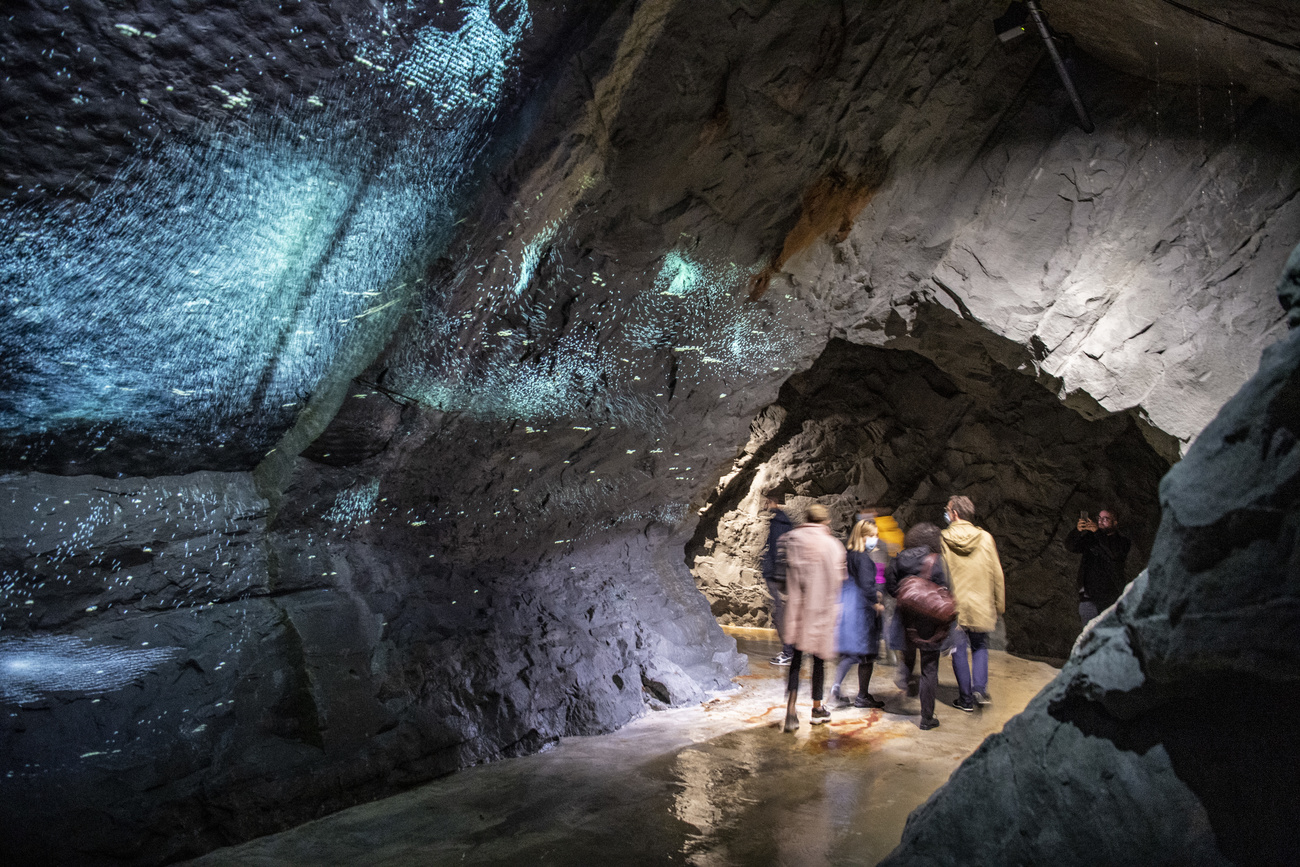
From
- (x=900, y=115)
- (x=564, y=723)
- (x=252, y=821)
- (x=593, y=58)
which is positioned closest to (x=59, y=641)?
(x=252, y=821)

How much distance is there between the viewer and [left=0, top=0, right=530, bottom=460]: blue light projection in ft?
10.3

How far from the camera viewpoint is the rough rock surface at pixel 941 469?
7.77 metres

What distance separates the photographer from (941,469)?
906 cm

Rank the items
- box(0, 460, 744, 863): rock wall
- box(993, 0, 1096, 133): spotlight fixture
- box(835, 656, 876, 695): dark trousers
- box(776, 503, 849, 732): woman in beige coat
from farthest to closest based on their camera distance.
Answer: box(835, 656, 876, 695): dark trousers → box(776, 503, 849, 732): woman in beige coat → box(993, 0, 1096, 133): spotlight fixture → box(0, 460, 744, 863): rock wall

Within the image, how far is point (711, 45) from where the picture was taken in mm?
3920

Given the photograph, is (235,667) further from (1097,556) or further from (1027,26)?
(1097,556)

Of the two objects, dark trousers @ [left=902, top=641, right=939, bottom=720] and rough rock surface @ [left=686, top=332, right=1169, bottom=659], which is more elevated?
rough rock surface @ [left=686, top=332, right=1169, bottom=659]

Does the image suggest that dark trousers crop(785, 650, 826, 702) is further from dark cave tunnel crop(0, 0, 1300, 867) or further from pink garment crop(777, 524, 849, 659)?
dark cave tunnel crop(0, 0, 1300, 867)

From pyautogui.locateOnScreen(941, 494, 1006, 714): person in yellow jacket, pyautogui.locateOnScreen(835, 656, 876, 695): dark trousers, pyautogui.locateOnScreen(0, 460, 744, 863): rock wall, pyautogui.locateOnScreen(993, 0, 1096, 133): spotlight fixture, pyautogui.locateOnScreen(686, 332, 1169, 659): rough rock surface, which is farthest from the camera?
pyautogui.locateOnScreen(686, 332, 1169, 659): rough rock surface

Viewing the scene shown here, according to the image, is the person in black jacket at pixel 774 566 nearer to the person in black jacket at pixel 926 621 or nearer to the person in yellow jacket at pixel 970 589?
the person in black jacket at pixel 926 621

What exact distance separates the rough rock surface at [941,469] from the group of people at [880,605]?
1963 millimetres

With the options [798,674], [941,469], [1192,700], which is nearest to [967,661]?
[798,674]

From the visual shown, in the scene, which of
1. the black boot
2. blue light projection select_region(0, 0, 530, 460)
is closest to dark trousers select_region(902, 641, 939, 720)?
the black boot

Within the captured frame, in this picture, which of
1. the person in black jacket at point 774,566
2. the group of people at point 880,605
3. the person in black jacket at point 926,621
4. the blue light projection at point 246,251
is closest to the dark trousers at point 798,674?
the group of people at point 880,605
